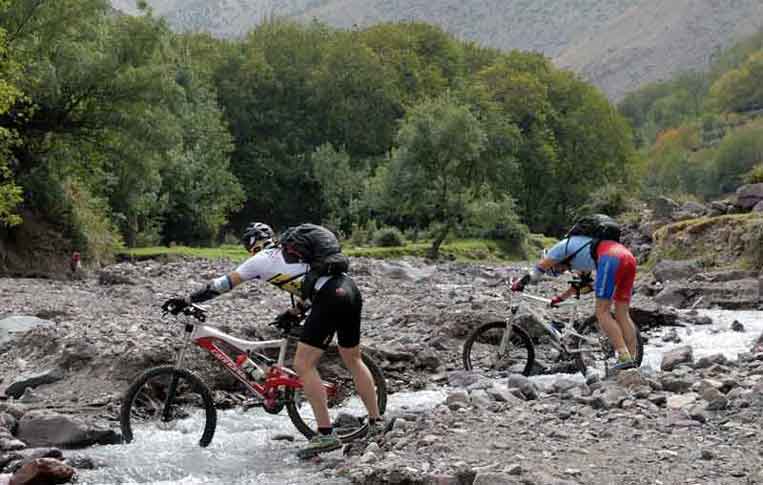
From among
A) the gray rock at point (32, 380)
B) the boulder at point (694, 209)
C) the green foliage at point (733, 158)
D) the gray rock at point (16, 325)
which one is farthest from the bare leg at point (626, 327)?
the green foliage at point (733, 158)

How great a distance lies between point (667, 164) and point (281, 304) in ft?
409

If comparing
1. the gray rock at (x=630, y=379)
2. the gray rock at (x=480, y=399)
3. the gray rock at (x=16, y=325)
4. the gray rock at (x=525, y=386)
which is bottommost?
the gray rock at (x=16, y=325)

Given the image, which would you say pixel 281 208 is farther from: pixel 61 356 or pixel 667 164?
pixel 667 164

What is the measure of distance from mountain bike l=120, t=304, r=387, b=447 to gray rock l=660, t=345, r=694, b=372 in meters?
4.93

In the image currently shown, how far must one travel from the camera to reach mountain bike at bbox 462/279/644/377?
12828 mm

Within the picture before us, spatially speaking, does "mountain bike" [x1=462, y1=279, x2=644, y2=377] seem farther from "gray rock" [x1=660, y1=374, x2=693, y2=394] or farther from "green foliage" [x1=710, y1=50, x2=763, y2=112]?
"green foliage" [x1=710, y1=50, x2=763, y2=112]

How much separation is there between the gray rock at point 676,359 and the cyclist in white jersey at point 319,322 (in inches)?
210

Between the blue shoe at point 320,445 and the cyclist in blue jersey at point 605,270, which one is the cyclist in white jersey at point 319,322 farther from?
the cyclist in blue jersey at point 605,270

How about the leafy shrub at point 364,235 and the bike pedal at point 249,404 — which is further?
the leafy shrub at point 364,235

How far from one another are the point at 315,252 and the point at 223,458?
2126mm

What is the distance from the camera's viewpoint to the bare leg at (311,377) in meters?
8.90

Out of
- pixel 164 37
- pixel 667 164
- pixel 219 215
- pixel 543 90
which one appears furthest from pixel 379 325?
pixel 667 164

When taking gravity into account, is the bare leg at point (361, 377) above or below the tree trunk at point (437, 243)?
above

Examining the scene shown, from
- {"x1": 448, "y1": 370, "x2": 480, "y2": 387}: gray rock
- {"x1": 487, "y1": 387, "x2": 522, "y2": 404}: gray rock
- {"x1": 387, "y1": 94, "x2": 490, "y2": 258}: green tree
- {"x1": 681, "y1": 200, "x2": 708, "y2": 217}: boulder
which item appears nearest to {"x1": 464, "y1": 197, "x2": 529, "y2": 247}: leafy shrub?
{"x1": 387, "y1": 94, "x2": 490, "y2": 258}: green tree
